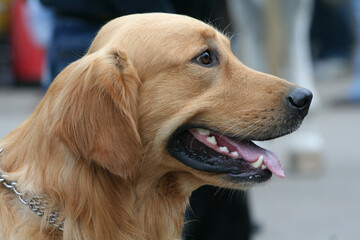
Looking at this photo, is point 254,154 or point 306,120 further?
point 306,120

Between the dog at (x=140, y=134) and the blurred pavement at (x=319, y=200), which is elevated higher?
the dog at (x=140, y=134)

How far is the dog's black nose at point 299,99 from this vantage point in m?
3.41

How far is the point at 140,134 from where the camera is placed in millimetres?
3357

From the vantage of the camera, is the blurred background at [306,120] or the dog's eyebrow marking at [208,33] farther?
the blurred background at [306,120]

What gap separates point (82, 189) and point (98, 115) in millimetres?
351

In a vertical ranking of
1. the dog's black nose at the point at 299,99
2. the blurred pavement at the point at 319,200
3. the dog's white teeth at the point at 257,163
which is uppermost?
the dog's black nose at the point at 299,99

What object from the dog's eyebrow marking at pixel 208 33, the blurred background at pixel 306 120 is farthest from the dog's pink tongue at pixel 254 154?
the blurred background at pixel 306 120

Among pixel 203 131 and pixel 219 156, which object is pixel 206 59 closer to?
pixel 203 131

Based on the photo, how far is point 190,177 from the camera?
11.3 ft

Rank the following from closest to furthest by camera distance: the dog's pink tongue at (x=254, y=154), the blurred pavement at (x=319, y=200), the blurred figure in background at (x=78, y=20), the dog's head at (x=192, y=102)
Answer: the dog's head at (x=192, y=102), the dog's pink tongue at (x=254, y=154), the blurred figure in background at (x=78, y=20), the blurred pavement at (x=319, y=200)

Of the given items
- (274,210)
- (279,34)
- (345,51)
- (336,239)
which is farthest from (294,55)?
(345,51)

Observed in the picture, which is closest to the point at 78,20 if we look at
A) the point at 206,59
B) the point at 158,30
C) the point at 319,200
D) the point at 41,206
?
the point at 158,30

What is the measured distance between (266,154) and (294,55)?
377cm

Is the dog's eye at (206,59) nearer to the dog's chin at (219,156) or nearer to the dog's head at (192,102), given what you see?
the dog's head at (192,102)
